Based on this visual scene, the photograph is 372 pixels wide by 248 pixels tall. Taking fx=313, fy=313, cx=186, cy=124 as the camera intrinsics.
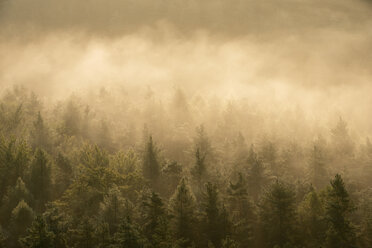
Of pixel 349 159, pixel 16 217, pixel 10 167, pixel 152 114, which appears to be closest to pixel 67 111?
pixel 152 114

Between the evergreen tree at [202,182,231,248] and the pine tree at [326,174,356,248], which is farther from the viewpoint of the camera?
the evergreen tree at [202,182,231,248]

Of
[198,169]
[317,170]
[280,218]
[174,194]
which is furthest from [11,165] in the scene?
[317,170]

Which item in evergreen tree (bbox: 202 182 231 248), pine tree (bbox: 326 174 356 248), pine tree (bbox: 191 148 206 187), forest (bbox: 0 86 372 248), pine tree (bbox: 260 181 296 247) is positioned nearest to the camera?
pine tree (bbox: 326 174 356 248)

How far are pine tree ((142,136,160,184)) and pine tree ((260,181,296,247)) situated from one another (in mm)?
25204

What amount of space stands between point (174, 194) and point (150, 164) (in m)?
18.3

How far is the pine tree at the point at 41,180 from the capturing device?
57250 millimetres

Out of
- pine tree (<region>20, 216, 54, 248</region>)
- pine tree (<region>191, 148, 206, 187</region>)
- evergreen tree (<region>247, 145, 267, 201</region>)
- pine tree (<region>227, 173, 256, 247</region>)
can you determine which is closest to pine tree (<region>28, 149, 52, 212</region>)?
pine tree (<region>20, 216, 54, 248</region>)

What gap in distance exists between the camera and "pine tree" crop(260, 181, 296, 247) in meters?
44.4

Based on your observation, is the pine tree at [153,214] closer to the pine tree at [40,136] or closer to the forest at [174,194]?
the forest at [174,194]

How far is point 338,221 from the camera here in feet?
138

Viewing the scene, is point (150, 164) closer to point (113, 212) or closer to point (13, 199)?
point (113, 212)

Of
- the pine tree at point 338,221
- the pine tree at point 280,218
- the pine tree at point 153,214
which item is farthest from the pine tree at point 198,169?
the pine tree at point 338,221

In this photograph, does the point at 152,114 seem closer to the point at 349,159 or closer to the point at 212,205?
the point at 349,159

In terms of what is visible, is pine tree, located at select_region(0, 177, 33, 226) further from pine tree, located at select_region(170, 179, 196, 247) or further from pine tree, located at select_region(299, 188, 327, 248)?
pine tree, located at select_region(299, 188, 327, 248)
